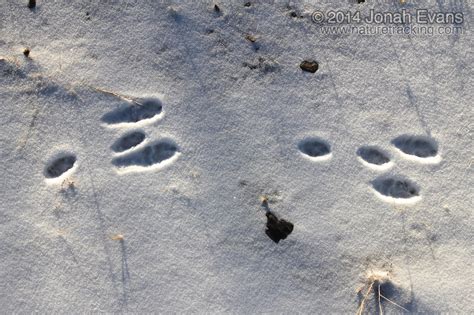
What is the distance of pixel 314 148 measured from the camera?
2549mm

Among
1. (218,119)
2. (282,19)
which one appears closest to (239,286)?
(218,119)

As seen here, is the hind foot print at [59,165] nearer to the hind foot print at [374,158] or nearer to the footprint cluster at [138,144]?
the footprint cluster at [138,144]

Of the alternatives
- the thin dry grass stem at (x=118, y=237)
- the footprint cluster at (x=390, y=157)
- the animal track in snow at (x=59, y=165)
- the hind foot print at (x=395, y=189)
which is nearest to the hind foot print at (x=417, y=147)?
the footprint cluster at (x=390, y=157)

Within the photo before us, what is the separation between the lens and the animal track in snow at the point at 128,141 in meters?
2.54

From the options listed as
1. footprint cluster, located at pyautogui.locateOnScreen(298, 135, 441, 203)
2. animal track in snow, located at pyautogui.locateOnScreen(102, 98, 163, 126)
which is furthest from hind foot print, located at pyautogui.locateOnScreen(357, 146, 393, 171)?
animal track in snow, located at pyautogui.locateOnScreen(102, 98, 163, 126)

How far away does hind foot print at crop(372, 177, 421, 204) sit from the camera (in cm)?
250

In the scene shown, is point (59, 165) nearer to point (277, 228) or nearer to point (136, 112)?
point (136, 112)

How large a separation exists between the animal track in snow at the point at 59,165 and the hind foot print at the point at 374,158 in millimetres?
1425

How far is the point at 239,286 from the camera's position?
2.48m

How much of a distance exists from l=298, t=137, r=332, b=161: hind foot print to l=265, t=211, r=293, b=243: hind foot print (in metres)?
0.35

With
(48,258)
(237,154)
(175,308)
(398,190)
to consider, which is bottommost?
(48,258)

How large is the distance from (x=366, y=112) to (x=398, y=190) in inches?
16.3

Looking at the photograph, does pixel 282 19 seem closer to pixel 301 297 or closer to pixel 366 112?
pixel 366 112

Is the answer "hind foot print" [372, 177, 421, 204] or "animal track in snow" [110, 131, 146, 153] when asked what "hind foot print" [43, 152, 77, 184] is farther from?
"hind foot print" [372, 177, 421, 204]
